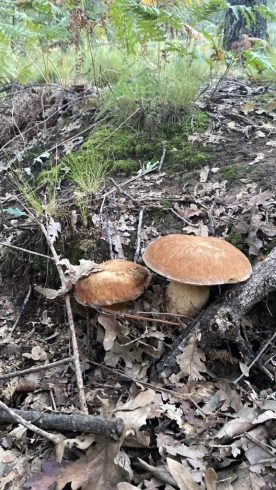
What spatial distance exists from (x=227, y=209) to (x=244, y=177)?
53cm

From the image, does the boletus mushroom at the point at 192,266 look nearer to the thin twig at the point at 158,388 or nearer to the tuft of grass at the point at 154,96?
the thin twig at the point at 158,388

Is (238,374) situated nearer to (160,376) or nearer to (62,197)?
(160,376)

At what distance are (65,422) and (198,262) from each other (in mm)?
1289

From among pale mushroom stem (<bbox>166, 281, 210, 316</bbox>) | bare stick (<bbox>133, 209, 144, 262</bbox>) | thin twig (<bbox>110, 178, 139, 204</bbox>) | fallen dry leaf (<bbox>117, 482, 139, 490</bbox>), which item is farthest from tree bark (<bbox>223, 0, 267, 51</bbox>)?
fallen dry leaf (<bbox>117, 482, 139, 490</bbox>)

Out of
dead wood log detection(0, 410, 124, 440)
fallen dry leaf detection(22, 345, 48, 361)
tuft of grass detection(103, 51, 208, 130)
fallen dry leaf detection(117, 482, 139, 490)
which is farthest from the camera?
tuft of grass detection(103, 51, 208, 130)

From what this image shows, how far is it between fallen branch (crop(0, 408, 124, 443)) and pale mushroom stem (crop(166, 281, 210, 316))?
107 centimetres

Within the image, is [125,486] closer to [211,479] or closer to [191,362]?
[211,479]

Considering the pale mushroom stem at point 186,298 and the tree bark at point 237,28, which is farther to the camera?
the tree bark at point 237,28

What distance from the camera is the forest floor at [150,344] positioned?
223 cm

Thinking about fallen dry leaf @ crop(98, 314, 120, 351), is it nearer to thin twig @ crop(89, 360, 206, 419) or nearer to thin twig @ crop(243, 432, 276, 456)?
thin twig @ crop(89, 360, 206, 419)

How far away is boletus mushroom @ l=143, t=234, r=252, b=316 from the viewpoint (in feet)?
8.69

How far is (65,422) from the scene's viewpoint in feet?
7.68

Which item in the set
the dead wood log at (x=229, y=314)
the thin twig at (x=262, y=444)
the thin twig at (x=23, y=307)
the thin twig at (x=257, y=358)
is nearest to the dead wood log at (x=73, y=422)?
the dead wood log at (x=229, y=314)

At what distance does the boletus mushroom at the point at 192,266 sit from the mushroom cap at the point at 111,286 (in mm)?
202
